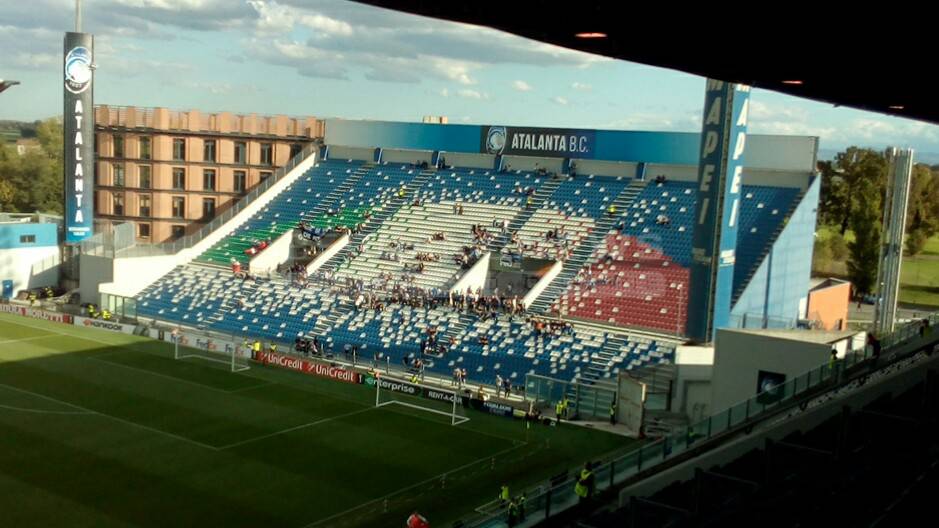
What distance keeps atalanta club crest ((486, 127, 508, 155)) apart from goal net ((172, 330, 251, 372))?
18.7 meters

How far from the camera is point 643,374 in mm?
33906

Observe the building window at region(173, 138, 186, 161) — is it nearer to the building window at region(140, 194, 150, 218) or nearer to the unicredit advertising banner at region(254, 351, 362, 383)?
the building window at region(140, 194, 150, 218)

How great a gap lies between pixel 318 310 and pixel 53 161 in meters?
75.4

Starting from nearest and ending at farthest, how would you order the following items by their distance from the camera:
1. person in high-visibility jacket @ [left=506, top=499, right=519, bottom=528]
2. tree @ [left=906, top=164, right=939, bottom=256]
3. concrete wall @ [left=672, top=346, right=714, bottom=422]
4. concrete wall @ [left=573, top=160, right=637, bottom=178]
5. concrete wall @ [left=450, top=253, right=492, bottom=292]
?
person in high-visibility jacket @ [left=506, top=499, right=519, bottom=528]
concrete wall @ [left=672, top=346, right=714, bottom=422]
concrete wall @ [left=450, top=253, right=492, bottom=292]
concrete wall @ [left=573, top=160, right=637, bottom=178]
tree @ [left=906, top=164, right=939, bottom=256]

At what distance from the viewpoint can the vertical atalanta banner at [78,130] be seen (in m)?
51.8

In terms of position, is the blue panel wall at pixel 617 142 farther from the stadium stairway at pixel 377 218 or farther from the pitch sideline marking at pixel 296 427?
the pitch sideline marking at pixel 296 427

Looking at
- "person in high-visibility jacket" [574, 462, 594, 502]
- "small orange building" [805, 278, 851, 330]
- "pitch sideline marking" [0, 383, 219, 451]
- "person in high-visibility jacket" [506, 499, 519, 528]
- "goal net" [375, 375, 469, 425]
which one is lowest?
"pitch sideline marking" [0, 383, 219, 451]

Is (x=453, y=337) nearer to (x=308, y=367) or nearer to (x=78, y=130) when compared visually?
(x=308, y=367)

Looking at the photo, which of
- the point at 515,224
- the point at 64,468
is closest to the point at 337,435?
the point at 64,468

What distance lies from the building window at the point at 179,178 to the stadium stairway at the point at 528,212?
21.3 meters

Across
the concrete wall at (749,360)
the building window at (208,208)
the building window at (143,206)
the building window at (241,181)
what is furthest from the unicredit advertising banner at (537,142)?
the concrete wall at (749,360)

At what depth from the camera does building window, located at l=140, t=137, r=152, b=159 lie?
186 ft

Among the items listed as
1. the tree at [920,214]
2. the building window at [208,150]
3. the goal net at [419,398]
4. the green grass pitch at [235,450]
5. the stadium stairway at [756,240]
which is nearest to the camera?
the green grass pitch at [235,450]

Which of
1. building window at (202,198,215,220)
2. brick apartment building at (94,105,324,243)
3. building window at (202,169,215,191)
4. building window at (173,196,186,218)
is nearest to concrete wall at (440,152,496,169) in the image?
brick apartment building at (94,105,324,243)
